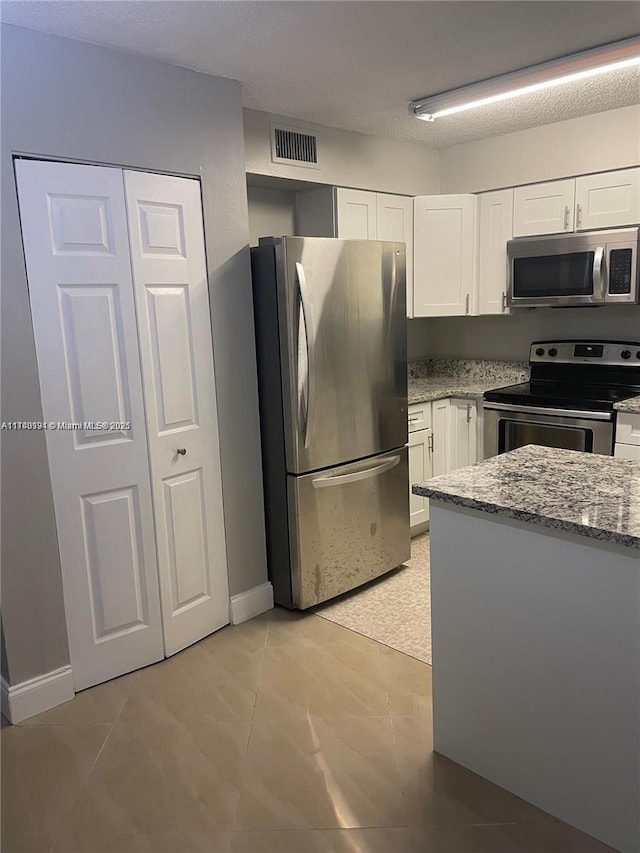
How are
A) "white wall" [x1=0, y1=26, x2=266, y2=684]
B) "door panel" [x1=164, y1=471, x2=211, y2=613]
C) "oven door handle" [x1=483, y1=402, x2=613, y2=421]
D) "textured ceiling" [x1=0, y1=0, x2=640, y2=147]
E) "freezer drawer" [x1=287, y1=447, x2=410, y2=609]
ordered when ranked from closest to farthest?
"textured ceiling" [x1=0, y1=0, x2=640, y2=147] < "white wall" [x1=0, y1=26, x2=266, y2=684] < "door panel" [x1=164, y1=471, x2=211, y2=613] < "freezer drawer" [x1=287, y1=447, x2=410, y2=609] < "oven door handle" [x1=483, y1=402, x2=613, y2=421]

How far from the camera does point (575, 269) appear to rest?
360 centimetres

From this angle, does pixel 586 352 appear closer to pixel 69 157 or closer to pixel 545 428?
pixel 545 428

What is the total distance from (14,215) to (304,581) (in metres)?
1.98

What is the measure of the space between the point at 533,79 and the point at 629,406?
1.63 m

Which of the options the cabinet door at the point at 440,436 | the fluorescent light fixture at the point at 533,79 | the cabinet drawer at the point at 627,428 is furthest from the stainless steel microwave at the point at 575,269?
the fluorescent light fixture at the point at 533,79

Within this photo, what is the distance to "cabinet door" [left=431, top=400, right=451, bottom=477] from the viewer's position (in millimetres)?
3980

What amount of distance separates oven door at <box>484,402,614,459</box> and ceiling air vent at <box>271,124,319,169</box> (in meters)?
1.79

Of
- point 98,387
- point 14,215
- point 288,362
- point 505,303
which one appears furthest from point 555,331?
point 14,215

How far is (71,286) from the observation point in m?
2.34

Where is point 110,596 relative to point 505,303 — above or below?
below

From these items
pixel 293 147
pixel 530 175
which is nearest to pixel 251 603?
pixel 293 147

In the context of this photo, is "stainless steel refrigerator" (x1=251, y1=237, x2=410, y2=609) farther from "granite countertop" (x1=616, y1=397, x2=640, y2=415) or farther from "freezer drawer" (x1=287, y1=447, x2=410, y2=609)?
"granite countertop" (x1=616, y1=397, x2=640, y2=415)

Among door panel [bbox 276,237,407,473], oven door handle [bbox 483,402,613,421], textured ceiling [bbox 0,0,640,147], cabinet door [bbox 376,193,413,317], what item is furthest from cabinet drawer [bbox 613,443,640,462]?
textured ceiling [bbox 0,0,640,147]

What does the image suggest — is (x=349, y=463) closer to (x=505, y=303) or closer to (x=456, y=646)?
(x=456, y=646)
